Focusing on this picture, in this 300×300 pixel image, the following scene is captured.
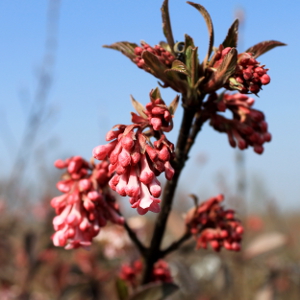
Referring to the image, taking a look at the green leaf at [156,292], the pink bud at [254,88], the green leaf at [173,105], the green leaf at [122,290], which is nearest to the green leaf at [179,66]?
the green leaf at [173,105]

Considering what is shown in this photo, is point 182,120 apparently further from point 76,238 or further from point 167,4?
point 76,238

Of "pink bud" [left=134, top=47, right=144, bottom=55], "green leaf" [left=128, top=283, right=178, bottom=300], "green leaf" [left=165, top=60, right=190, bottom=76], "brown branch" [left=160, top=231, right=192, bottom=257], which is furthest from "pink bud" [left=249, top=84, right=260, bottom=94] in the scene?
"green leaf" [left=128, top=283, right=178, bottom=300]

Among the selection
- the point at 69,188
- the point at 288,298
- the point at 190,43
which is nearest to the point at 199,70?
the point at 190,43

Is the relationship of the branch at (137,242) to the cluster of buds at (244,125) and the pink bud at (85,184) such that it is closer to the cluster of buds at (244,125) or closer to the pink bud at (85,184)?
the pink bud at (85,184)

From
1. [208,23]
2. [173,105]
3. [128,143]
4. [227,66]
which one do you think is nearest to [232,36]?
[208,23]

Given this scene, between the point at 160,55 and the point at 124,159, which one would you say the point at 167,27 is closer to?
the point at 160,55

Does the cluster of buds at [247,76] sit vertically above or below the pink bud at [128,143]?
above

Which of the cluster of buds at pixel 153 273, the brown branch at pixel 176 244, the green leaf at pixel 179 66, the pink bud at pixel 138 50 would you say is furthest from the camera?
the cluster of buds at pixel 153 273
